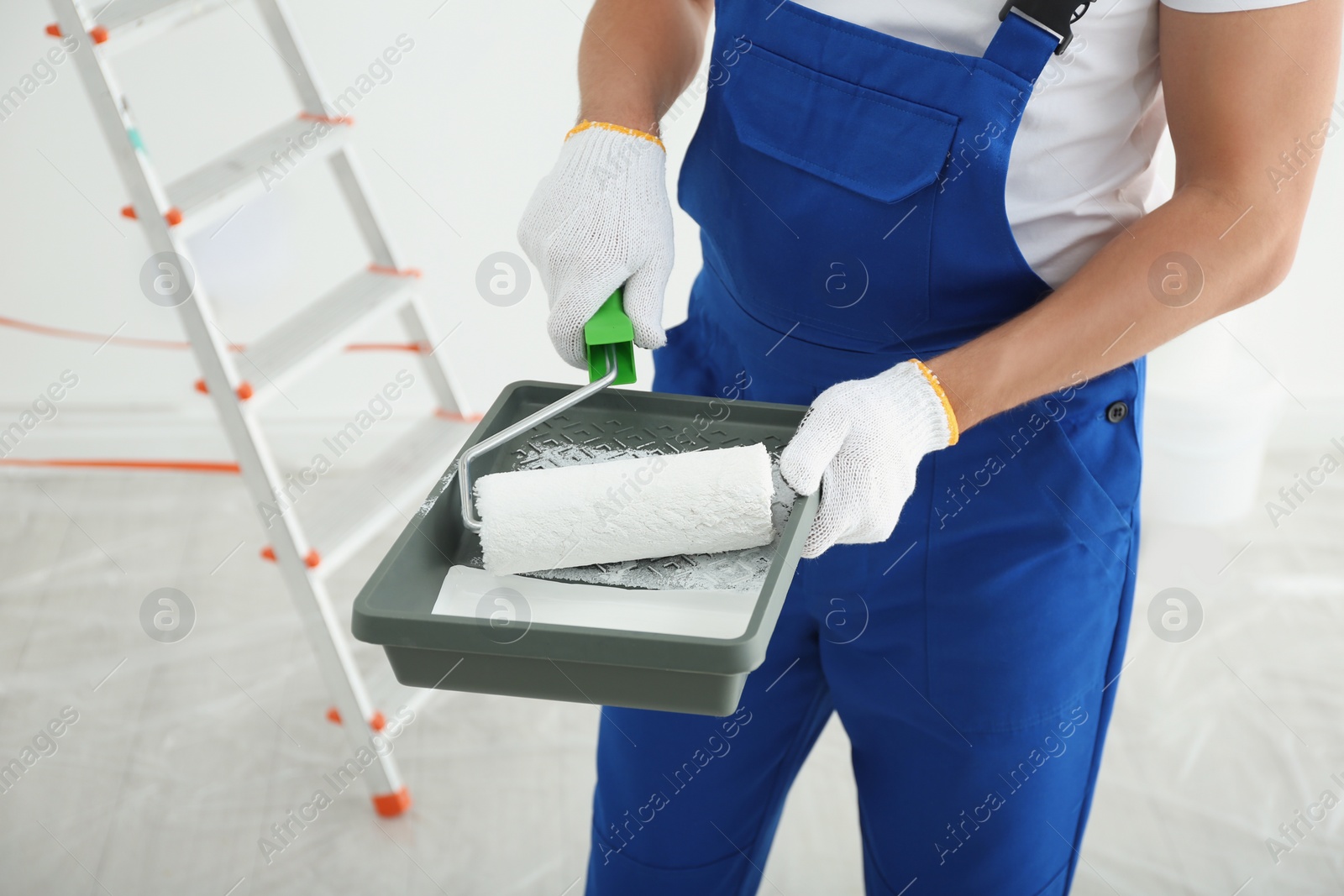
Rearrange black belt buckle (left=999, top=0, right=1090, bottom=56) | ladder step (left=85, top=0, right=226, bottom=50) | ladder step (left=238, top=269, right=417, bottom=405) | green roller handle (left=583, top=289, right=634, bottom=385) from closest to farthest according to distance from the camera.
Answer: black belt buckle (left=999, top=0, right=1090, bottom=56)
green roller handle (left=583, top=289, right=634, bottom=385)
ladder step (left=85, top=0, right=226, bottom=50)
ladder step (left=238, top=269, right=417, bottom=405)

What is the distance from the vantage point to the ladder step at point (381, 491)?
1.65 meters

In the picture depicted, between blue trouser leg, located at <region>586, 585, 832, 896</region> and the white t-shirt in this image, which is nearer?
the white t-shirt

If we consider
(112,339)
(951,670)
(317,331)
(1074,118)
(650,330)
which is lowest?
(951,670)

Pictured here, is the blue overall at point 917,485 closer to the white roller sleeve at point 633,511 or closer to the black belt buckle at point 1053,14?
the black belt buckle at point 1053,14

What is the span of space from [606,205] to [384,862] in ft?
3.94

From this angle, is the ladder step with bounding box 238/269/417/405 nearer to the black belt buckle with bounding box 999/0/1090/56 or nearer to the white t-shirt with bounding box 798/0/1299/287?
the white t-shirt with bounding box 798/0/1299/287

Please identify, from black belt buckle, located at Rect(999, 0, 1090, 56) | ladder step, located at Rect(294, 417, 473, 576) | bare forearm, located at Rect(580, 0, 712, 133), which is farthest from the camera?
ladder step, located at Rect(294, 417, 473, 576)

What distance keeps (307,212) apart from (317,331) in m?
0.69

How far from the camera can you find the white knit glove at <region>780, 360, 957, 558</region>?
2.71ft

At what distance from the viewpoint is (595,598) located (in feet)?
2.84

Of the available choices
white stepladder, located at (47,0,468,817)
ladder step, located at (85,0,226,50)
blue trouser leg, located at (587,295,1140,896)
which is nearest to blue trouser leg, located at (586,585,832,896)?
Result: blue trouser leg, located at (587,295,1140,896)

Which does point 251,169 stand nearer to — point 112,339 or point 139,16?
point 139,16

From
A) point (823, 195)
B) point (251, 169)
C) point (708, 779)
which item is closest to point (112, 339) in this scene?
point (251, 169)

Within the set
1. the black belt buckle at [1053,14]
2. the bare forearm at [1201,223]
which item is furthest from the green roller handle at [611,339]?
the black belt buckle at [1053,14]
